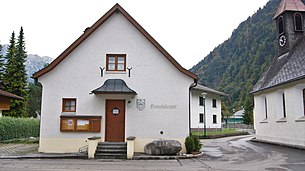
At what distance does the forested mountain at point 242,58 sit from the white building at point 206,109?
4250 centimetres

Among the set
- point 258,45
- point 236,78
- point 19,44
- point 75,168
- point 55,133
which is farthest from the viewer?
point 258,45

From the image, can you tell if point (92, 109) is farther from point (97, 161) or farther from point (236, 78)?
point (236, 78)

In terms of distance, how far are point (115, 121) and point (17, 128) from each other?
13.4 m

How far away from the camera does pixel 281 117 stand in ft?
69.7

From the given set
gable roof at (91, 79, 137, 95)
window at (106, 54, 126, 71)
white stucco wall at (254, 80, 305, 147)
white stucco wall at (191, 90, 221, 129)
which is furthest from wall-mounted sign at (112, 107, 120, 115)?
white stucco wall at (191, 90, 221, 129)

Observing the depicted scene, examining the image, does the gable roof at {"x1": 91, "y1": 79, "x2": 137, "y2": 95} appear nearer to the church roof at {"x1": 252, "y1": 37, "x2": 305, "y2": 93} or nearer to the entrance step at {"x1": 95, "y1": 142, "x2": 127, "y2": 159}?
the entrance step at {"x1": 95, "y1": 142, "x2": 127, "y2": 159}

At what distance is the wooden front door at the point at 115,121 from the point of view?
1511 cm

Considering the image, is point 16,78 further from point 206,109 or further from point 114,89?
point 114,89

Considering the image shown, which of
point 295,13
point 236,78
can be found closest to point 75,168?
point 295,13

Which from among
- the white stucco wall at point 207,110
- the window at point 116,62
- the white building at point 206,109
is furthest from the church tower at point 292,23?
the window at point 116,62

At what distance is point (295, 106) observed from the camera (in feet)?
Result: 60.4

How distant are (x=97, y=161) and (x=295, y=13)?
2105cm

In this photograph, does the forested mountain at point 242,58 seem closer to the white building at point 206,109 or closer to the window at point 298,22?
the white building at point 206,109

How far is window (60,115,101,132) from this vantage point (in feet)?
48.5
